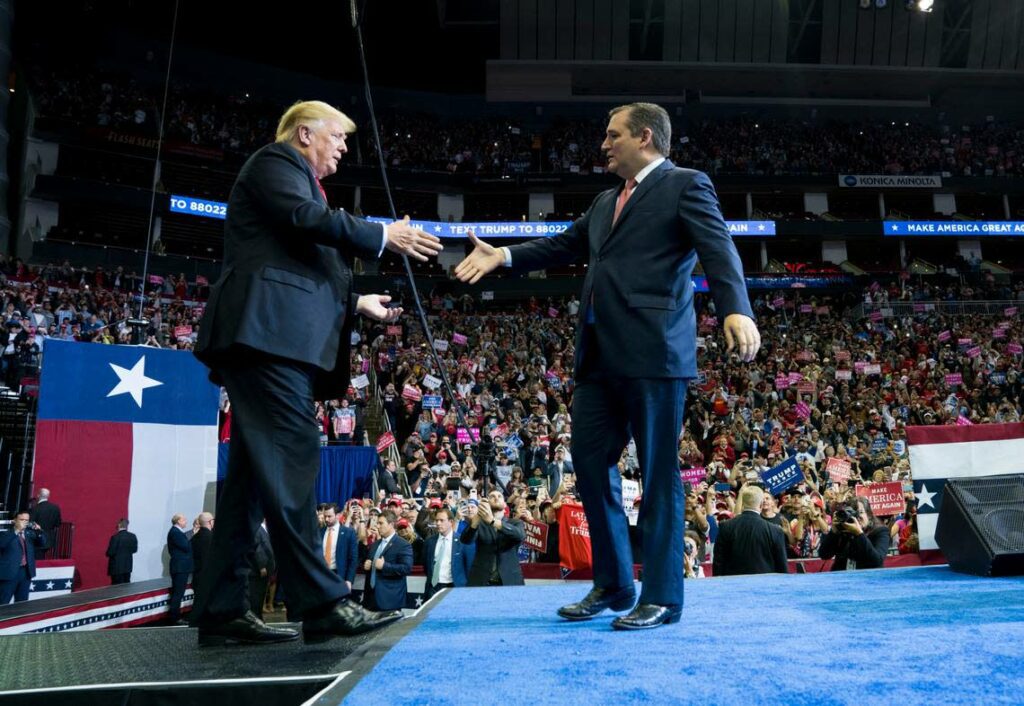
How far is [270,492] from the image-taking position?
2.41 m

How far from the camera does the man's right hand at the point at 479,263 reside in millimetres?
3146

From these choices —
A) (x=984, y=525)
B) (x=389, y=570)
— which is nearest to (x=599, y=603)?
(x=984, y=525)

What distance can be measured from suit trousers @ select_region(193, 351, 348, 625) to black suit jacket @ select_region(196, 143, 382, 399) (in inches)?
3.3

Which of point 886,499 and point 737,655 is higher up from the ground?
point 886,499

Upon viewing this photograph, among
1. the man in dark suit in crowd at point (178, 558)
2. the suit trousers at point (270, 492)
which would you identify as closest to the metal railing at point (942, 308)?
the man in dark suit in crowd at point (178, 558)

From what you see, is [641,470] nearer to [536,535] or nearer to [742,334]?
[742,334]

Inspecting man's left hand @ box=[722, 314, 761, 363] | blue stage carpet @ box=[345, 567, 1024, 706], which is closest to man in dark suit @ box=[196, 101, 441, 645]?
blue stage carpet @ box=[345, 567, 1024, 706]

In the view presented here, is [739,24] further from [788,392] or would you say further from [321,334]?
[321,334]

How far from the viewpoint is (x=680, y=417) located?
280 cm

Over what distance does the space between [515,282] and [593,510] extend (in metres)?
27.7

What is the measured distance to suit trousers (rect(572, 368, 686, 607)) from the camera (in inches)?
106

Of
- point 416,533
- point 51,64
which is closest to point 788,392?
point 416,533

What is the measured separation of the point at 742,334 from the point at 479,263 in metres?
1.04

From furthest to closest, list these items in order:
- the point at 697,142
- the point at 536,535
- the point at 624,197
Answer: the point at 697,142, the point at 536,535, the point at 624,197
